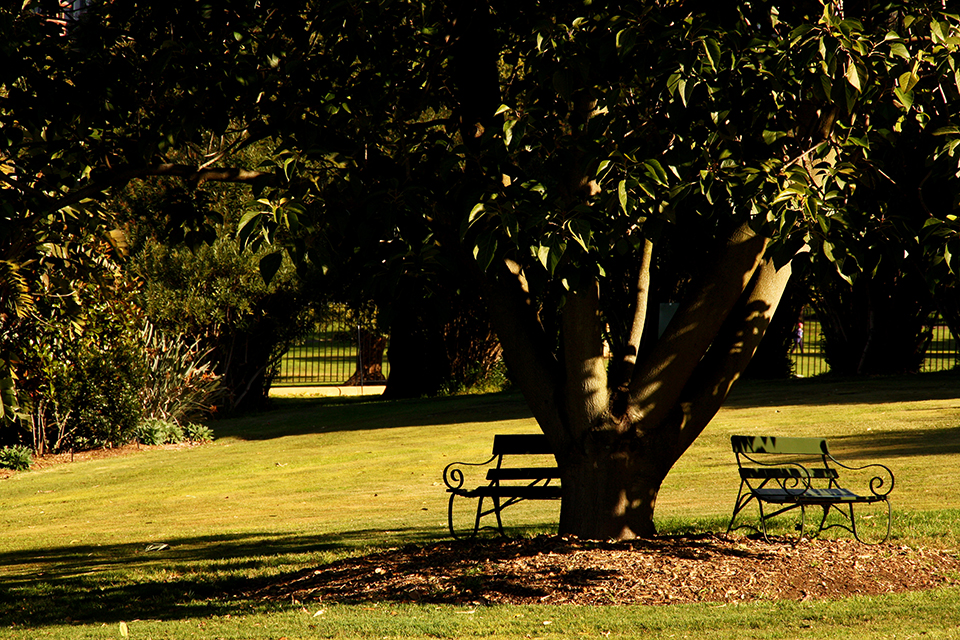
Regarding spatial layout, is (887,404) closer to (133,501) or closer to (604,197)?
(133,501)

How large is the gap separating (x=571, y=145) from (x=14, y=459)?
1263cm

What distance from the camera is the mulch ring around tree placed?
633 cm

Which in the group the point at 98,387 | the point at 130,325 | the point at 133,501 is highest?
the point at 130,325

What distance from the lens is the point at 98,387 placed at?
16.0 metres

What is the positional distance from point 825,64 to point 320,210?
2.71 meters

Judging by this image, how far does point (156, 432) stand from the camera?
17.2m

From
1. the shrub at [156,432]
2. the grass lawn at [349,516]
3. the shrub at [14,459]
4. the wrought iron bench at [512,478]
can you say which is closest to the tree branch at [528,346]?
the wrought iron bench at [512,478]

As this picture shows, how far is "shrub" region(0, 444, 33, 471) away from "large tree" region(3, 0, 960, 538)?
Answer: 30.0 ft

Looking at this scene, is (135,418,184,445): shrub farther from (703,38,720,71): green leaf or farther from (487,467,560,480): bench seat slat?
(703,38,720,71): green leaf

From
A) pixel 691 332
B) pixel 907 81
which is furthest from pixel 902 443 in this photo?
pixel 907 81

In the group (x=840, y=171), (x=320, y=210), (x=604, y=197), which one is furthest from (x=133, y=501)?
(x=840, y=171)

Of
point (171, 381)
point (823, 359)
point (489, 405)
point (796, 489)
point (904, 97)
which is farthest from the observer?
point (823, 359)

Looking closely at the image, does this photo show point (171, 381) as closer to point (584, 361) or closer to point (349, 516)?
point (349, 516)

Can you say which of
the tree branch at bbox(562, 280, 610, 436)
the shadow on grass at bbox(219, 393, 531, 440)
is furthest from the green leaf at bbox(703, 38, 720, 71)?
the shadow on grass at bbox(219, 393, 531, 440)
